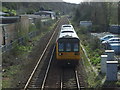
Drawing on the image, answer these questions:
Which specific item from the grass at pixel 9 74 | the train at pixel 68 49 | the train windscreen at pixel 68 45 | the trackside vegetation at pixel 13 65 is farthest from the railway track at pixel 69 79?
the grass at pixel 9 74

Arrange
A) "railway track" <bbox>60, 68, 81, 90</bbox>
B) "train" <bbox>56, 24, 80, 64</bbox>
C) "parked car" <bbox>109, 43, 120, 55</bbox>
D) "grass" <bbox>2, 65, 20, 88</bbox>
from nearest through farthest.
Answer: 1. "railway track" <bbox>60, 68, 81, 90</bbox>
2. "grass" <bbox>2, 65, 20, 88</bbox>
3. "train" <bbox>56, 24, 80, 64</bbox>
4. "parked car" <bbox>109, 43, 120, 55</bbox>

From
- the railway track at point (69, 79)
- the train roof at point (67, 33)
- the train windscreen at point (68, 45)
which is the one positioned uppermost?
the train roof at point (67, 33)

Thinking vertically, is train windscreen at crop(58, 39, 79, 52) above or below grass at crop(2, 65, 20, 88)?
above

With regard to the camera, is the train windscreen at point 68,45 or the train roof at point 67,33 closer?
the train windscreen at point 68,45

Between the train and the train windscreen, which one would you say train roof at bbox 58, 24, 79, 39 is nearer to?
the train

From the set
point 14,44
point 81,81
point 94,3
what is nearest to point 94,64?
point 81,81

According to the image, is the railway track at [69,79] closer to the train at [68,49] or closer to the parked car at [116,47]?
the train at [68,49]

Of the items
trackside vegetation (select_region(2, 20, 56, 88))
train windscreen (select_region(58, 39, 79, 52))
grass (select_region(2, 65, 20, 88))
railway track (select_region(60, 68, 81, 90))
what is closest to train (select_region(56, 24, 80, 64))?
train windscreen (select_region(58, 39, 79, 52))

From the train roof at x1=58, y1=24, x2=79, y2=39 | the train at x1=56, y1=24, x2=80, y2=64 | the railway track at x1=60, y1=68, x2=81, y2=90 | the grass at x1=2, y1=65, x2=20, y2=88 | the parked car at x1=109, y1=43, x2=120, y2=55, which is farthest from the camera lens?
the parked car at x1=109, y1=43, x2=120, y2=55

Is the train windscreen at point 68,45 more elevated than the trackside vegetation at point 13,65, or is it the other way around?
the train windscreen at point 68,45

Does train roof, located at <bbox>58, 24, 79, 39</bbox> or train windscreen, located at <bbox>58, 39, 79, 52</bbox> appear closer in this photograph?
train windscreen, located at <bbox>58, 39, 79, 52</bbox>

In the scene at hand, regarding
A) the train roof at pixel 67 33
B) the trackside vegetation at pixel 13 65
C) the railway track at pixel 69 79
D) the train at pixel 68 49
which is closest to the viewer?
the railway track at pixel 69 79

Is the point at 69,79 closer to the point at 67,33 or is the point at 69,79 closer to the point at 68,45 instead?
the point at 68,45

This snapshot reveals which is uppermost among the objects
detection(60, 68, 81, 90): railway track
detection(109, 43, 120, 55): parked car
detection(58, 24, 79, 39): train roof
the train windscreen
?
detection(58, 24, 79, 39): train roof
